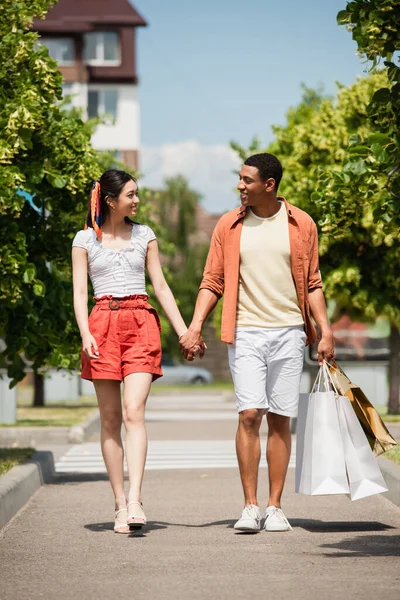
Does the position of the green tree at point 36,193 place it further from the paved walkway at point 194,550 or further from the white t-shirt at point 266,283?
the white t-shirt at point 266,283

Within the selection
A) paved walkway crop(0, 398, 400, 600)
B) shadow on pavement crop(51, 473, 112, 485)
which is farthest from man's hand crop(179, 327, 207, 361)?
shadow on pavement crop(51, 473, 112, 485)

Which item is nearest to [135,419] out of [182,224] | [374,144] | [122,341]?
[122,341]

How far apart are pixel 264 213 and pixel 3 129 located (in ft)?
11.2

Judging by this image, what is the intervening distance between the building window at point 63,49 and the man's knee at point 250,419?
6115cm

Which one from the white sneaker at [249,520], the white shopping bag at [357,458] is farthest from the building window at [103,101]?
the white shopping bag at [357,458]

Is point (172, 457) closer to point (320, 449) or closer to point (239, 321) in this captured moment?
point (239, 321)

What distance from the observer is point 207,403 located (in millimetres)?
37594

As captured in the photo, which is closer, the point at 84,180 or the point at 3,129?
the point at 3,129

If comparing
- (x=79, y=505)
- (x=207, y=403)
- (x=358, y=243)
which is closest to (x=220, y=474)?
(x=79, y=505)

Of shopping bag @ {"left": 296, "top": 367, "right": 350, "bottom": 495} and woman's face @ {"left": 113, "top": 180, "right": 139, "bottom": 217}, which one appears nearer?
shopping bag @ {"left": 296, "top": 367, "right": 350, "bottom": 495}

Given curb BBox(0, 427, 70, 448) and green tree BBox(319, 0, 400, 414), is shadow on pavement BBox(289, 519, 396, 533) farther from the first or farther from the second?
curb BBox(0, 427, 70, 448)

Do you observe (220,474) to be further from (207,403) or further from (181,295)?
(181,295)

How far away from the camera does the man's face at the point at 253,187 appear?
795 centimetres

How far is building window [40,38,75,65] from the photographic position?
67.4 m
